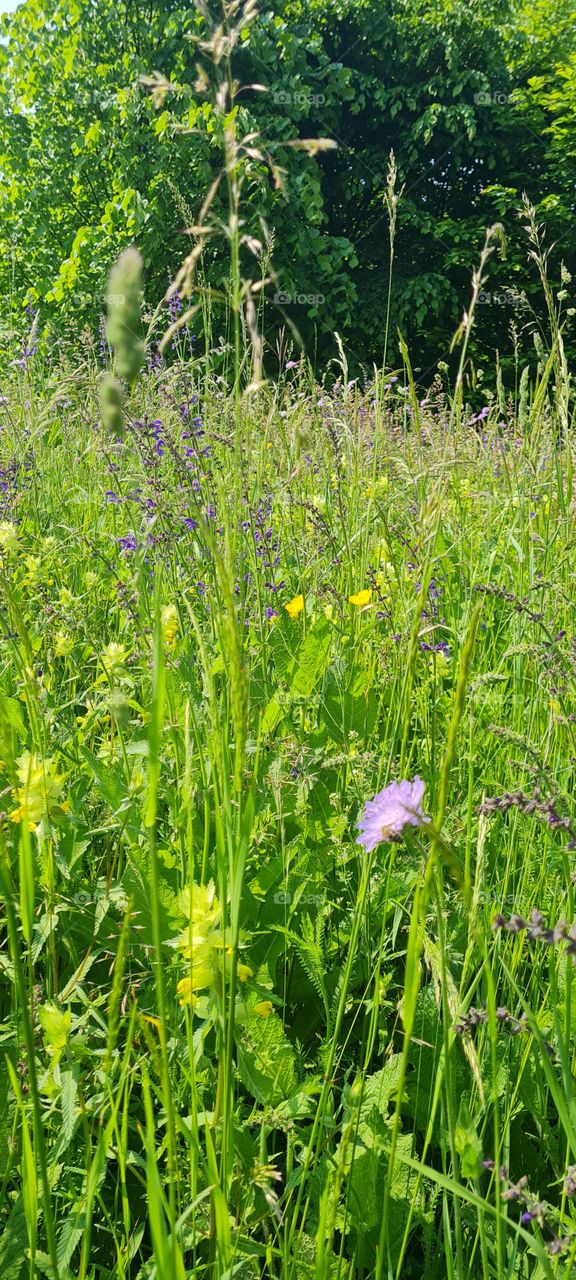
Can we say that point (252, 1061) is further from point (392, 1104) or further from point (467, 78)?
point (467, 78)

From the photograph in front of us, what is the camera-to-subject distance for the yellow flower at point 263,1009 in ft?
2.95

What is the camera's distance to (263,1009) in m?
0.90

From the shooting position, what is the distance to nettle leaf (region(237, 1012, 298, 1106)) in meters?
0.90

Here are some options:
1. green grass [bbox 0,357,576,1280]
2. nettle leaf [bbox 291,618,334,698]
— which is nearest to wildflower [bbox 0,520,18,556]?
green grass [bbox 0,357,576,1280]

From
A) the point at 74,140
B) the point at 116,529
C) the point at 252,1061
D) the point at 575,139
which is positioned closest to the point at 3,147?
the point at 74,140

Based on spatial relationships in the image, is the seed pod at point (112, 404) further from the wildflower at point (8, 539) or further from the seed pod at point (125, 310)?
the wildflower at point (8, 539)

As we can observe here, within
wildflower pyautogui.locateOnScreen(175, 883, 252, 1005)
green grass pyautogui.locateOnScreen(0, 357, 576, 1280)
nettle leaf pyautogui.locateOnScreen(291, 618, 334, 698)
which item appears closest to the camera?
green grass pyautogui.locateOnScreen(0, 357, 576, 1280)

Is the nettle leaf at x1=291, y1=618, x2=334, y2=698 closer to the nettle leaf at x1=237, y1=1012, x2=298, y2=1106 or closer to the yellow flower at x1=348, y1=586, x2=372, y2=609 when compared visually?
the yellow flower at x1=348, y1=586, x2=372, y2=609

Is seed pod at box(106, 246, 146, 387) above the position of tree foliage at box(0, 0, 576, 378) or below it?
below

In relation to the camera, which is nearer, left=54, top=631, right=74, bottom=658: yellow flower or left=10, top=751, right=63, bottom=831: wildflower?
left=10, top=751, right=63, bottom=831: wildflower

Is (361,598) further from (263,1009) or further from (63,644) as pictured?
(263,1009)

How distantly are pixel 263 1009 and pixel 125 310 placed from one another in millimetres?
702

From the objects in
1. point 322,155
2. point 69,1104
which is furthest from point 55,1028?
point 322,155

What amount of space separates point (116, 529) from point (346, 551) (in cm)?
102
